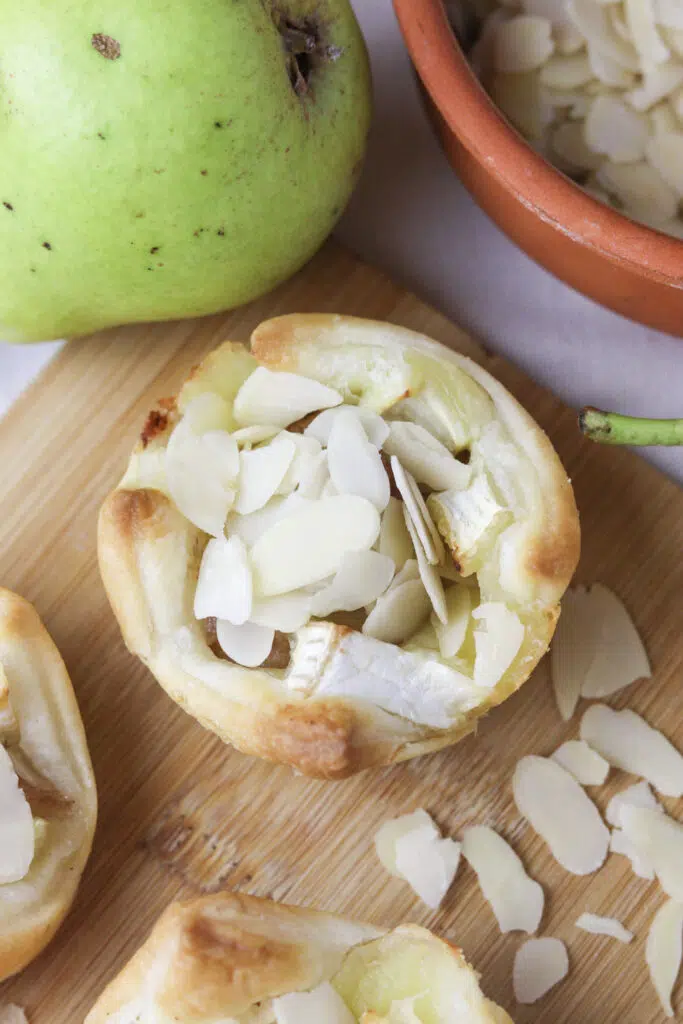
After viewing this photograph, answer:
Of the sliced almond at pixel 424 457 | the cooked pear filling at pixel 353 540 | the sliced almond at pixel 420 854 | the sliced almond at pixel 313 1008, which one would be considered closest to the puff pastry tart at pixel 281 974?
the sliced almond at pixel 313 1008

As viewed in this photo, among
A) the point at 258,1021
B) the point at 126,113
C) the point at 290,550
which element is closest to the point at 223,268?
the point at 126,113

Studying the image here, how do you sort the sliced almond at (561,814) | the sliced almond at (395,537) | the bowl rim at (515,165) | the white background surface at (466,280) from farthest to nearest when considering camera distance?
the white background surface at (466,280) → the sliced almond at (561,814) → the sliced almond at (395,537) → the bowl rim at (515,165)

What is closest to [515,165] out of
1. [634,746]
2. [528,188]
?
[528,188]

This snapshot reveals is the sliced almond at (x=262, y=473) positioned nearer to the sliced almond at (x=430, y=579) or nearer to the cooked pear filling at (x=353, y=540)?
the cooked pear filling at (x=353, y=540)

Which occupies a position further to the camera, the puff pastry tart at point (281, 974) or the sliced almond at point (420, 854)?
the sliced almond at point (420, 854)

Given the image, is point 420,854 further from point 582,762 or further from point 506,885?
point 582,762

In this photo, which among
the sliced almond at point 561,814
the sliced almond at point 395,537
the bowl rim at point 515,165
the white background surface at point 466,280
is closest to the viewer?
the bowl rim at point 515,165
